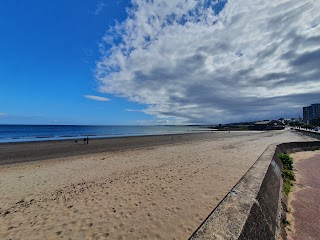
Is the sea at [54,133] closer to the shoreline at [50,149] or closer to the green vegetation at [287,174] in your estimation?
the shoreline at [50,149]

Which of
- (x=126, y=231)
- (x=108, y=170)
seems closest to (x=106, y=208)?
(x=126, y=231)

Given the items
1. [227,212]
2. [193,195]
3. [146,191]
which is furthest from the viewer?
[146,191]

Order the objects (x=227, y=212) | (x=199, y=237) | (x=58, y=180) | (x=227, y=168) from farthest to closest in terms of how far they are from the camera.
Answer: (x=227, y=168) → (x=58, y=180) → (x=227, y=212) → (x=199, y=237)

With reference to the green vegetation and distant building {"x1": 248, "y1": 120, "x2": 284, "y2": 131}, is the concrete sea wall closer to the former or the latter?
the green vegetation

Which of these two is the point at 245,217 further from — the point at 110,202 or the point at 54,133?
the point at 54,133

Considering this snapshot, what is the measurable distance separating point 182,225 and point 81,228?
8.19ft

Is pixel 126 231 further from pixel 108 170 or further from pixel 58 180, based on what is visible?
pixel 108 170

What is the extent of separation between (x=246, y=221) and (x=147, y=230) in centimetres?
236

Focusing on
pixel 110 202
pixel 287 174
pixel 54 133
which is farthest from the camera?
pixel 54 133

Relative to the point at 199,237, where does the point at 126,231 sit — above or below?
below

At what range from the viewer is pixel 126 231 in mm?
4578

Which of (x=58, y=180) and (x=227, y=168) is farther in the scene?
(x=227, y=168)

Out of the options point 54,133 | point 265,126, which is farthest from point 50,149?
point 265,126

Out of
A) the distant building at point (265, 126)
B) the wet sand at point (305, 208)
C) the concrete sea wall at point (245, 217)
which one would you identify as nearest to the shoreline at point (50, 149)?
the concrete sea wall at point (245, 217)
